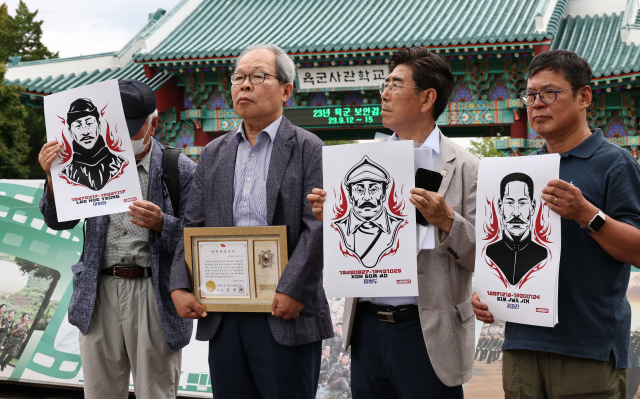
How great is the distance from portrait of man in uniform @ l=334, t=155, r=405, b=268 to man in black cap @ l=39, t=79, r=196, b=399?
0.84 metres

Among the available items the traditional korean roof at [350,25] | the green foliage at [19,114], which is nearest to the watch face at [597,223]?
the traditional korean roof at [350,25]

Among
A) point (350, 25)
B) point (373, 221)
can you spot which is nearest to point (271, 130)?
point (373, 221)

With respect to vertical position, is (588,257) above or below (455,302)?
above

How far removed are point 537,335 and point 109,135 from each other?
177 centimetres

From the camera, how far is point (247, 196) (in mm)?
2303

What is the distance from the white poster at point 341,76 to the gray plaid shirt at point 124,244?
8521 mm

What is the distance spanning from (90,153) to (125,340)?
786mm

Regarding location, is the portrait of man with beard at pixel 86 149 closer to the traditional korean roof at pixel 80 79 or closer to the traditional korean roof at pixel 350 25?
the traditional korean roof at pixel 350 25

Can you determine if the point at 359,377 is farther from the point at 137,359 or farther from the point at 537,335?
the point at 137,359

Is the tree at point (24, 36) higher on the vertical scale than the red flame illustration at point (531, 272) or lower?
higher

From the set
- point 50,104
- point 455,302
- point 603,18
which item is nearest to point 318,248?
point 455,302

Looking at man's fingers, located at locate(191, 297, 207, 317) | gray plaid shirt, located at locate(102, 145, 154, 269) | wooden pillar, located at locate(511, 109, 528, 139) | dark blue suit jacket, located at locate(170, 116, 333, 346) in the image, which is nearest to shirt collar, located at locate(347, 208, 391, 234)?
dark blue suit jacket, located at locate(170, 116, 333, 346)

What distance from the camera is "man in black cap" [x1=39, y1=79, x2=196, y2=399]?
2488mm

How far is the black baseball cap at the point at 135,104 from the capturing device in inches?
98.8
